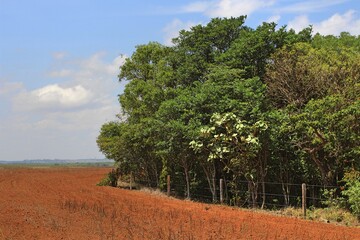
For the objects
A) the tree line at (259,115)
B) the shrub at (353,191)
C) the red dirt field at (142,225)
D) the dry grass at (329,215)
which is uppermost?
the tree line at (259,115)

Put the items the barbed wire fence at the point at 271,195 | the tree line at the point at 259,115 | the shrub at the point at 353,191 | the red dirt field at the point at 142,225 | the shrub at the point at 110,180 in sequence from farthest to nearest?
the shrub at the point at 110,180, the barbed wire fence at the point at 271,195, the tree line at the point at 259,115, the shrub at the point at 353,191, the red dirt field at the point at 142,225

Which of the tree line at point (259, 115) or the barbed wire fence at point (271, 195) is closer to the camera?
the tree line at point (259, 115)

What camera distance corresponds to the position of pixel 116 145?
1331 inches

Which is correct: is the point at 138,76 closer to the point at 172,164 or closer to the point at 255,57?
the point at 172,164

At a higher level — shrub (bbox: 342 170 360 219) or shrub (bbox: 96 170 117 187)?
shrub (bbox: 342 170 360 219)

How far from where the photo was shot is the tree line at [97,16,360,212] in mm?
19172

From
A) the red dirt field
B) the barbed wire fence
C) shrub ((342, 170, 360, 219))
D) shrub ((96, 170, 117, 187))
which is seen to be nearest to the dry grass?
shrub ((342, 170, 360, 219))

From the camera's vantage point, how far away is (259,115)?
69.3 feet

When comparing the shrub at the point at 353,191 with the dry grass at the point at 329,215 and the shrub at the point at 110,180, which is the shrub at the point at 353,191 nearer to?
the dry grass at the point at 329,215

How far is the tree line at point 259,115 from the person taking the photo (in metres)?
19.2

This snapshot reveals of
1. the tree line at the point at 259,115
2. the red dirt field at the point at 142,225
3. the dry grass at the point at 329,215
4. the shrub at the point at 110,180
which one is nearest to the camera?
the red dirt field at the point at 142,225

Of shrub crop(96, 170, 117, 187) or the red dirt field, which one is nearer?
the red dirt field

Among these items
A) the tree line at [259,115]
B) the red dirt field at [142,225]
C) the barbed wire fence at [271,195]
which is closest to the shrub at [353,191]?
the tree line at [259,115]

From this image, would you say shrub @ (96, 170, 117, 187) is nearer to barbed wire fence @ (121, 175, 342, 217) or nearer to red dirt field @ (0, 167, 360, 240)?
barbed wire fence @ (121, 175, 342, 217)
